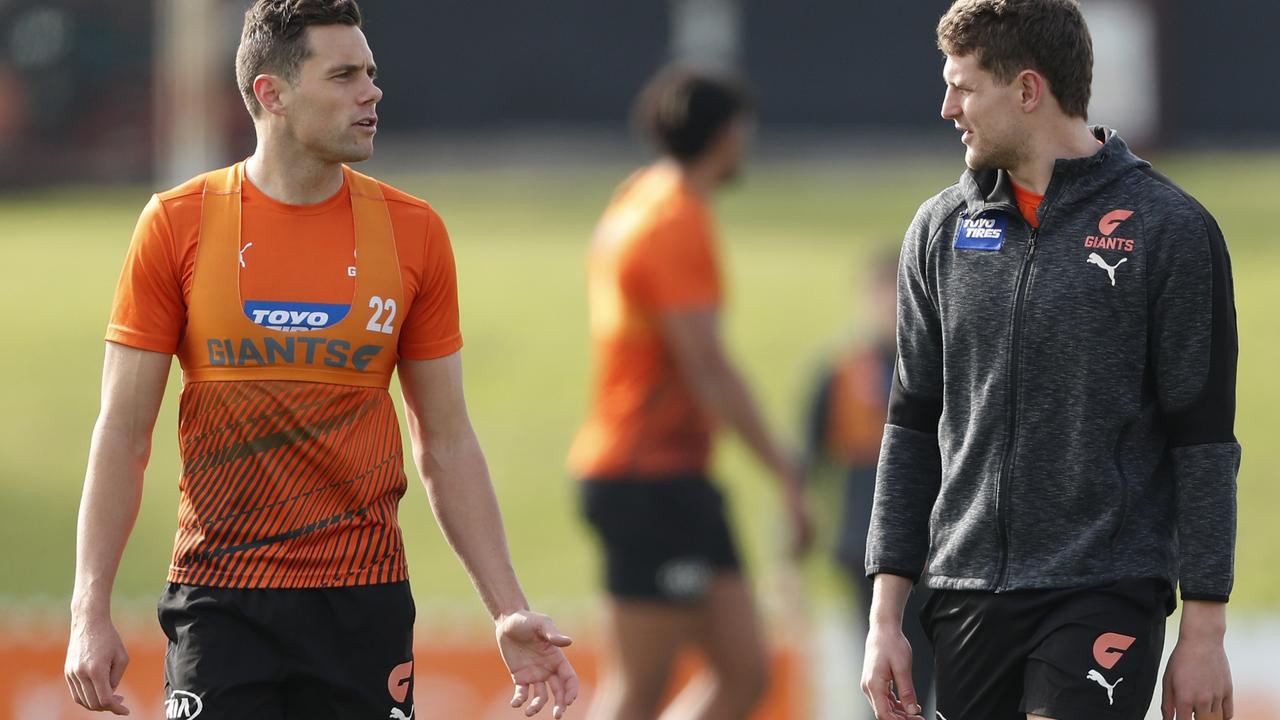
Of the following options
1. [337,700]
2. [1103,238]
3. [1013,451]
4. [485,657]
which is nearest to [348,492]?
[337,700]

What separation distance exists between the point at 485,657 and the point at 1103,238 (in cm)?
514

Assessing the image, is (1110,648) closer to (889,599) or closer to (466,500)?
(889,599)

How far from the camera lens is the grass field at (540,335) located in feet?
56.0

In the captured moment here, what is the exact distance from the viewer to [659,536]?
6.80 meters

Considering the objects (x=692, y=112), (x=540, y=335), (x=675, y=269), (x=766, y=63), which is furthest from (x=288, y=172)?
(x=766, y=63)

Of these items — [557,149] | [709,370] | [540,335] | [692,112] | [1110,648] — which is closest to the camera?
[1110,648]

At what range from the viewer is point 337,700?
4242 millimetres

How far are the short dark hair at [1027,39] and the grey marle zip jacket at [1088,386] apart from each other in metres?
0.19

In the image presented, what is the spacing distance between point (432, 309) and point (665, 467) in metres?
2.55

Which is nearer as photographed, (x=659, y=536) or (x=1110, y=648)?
(x=1110, y=648)

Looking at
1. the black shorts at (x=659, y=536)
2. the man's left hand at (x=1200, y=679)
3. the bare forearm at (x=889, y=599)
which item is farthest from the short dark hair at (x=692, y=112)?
the man's left hand at (x=1200, y=679)

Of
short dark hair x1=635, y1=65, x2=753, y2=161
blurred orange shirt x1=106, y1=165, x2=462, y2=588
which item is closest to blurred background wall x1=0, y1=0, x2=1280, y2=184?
short dark hair x1=635, y1=65, x2=753, y2=161

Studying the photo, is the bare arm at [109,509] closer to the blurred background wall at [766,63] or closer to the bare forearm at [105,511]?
the bare forearm at [105,511]

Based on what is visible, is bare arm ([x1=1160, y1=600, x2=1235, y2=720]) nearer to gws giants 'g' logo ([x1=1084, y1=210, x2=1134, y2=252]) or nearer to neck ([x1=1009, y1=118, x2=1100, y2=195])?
gws giants 'g' logo ([x1=1084, y1=210, x2=1134, y2=252])
